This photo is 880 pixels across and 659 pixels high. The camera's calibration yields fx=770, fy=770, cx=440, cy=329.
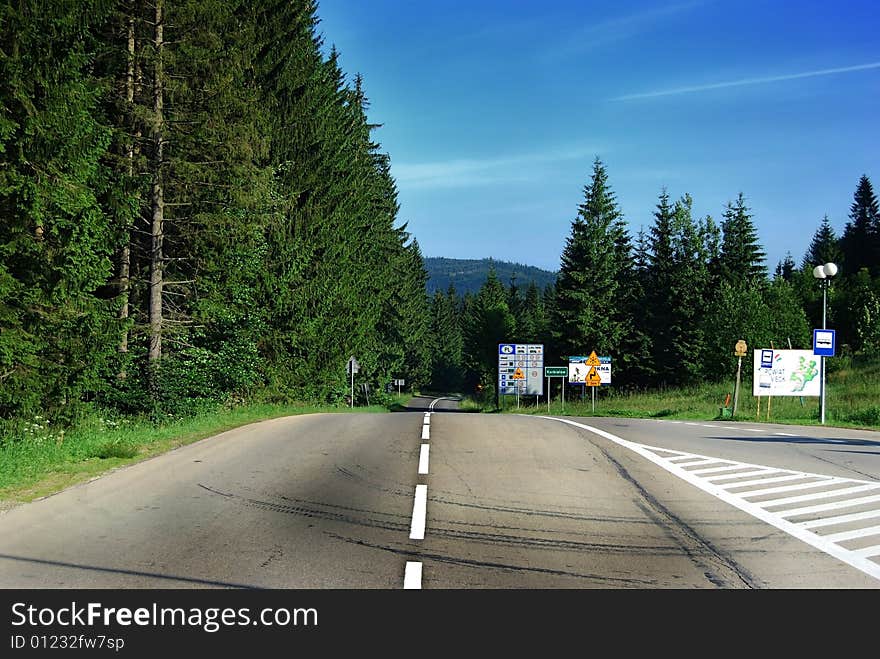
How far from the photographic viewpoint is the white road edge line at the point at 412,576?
5.45 meters

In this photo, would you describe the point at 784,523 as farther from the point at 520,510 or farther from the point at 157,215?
the point at 157,215

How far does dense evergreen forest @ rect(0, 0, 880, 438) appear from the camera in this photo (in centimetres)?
1407

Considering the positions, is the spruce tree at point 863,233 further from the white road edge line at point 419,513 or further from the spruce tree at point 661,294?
the white road edge line at point 419,513

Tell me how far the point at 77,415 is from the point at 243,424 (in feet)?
18.3

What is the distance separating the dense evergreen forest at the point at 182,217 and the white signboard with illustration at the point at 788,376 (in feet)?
58.4

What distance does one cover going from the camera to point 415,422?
2053 centimetres

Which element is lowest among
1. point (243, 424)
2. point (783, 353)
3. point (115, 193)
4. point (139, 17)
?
point (243, 424)

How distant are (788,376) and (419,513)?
26579mm

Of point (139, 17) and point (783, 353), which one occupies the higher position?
point (139, 17)
